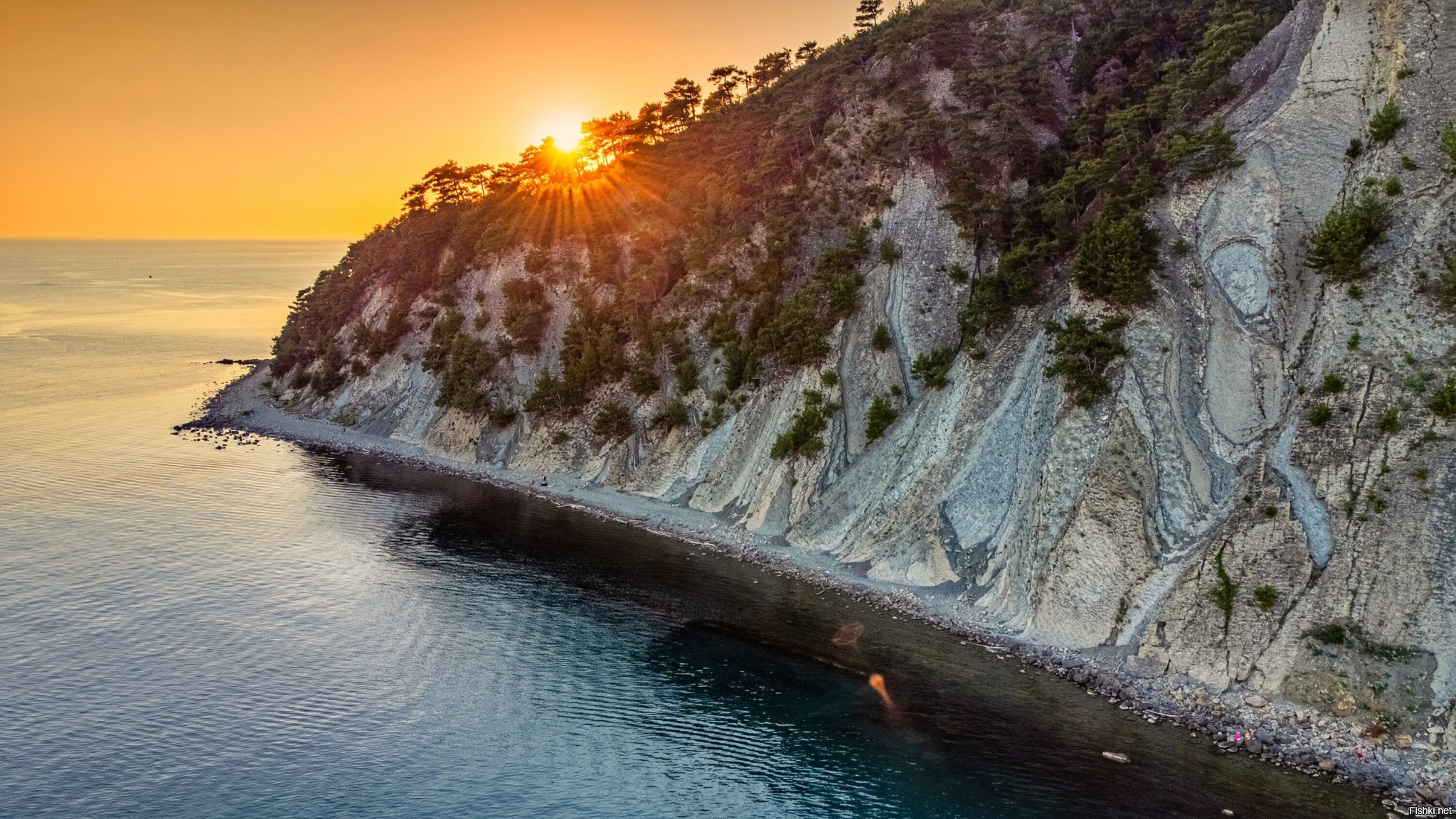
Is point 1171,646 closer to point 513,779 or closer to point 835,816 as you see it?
point 835,816

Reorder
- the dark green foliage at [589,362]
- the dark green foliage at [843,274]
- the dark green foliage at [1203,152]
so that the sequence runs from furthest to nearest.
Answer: the dark green foliage at [589,362] < the dark green foliage at [843,274] < the dark green foliage at [1203,152]

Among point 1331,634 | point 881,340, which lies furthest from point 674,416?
point 1331,634

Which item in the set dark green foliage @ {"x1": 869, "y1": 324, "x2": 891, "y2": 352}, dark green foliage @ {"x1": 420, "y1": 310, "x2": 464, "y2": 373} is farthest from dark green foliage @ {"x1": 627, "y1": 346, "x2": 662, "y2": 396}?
dark green foliage @ {"x1": 420, "y1": 310, "x2": 464, "y2": 373}

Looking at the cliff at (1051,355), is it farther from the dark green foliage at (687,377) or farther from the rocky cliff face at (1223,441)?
the dark green foliage at (687,377)

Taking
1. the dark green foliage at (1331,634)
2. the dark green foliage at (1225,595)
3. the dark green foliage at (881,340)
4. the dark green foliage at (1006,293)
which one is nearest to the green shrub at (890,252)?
the dark green foliage at (881,340)

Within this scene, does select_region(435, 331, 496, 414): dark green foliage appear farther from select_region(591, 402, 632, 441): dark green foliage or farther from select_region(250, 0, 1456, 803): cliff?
select_region(591, 402, 632, 441): dark green foliage
